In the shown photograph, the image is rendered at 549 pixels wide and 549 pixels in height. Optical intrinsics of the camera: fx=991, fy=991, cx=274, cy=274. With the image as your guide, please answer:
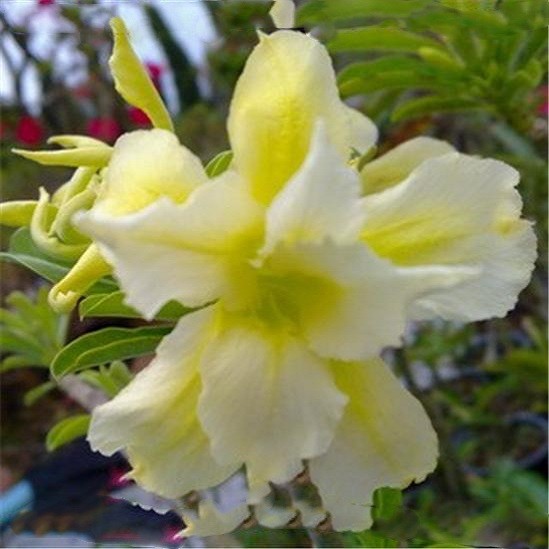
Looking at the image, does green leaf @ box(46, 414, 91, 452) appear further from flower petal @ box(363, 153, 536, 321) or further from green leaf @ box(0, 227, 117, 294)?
flower petal @ box(363, 153, 536, 321)

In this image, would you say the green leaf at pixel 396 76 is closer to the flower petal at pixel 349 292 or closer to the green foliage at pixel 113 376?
the green foliage at pixel 113 376

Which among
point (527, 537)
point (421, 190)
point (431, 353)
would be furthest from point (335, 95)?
point (431, 353)

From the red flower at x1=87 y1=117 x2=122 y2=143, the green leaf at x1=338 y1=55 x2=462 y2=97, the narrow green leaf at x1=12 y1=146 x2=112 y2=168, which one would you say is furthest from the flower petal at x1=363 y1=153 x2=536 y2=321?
the red flower at x1=87 y1=117 x2=122 y2=143

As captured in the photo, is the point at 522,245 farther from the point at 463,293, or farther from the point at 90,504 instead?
the point at 90,504

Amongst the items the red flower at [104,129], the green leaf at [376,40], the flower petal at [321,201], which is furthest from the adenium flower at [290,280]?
the red flower at [104,129]

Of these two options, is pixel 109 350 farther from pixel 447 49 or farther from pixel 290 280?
pixel 447 49

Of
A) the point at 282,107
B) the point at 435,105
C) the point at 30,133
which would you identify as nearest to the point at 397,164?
the point at 282,107

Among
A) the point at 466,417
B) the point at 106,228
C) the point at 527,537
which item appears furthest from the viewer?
the point at 466,417
